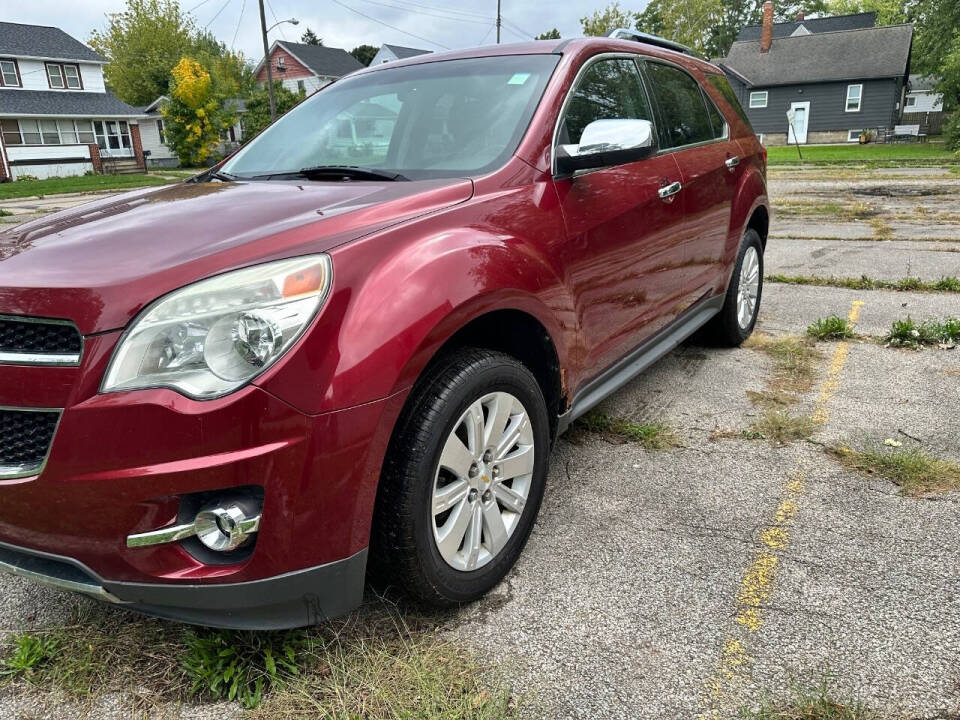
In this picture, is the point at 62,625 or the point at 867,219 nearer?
the point at 62,625

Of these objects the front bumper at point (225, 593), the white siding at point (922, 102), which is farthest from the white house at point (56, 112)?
the white siding at point (922, 102)

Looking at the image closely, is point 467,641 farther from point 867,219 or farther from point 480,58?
point 867,219

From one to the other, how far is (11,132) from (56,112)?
2917 mm

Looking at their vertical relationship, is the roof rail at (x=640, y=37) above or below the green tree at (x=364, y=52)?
below

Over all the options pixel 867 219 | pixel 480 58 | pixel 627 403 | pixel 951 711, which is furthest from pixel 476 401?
pixel 867 219

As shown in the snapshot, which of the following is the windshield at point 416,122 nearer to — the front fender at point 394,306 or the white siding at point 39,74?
the front fender at point 394,306

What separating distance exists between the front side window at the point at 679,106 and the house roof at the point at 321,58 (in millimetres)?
57976

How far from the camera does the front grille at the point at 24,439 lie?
178 cm

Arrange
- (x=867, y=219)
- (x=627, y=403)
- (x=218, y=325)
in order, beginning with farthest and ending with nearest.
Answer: (x=867, y=219), (x=627, y=403), (x=218, y=325)

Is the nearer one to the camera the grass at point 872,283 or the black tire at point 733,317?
the black tire at point 733,317

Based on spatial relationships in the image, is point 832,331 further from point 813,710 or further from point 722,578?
point 813,710

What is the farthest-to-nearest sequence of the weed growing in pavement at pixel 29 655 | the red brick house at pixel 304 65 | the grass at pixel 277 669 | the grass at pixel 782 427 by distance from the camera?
the red brick house at pixel 304 65, the grass at pixel 782 427, the weed growing in pavement at pixel 29 655, the grass at pixel 277 669

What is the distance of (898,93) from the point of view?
45.3 meters

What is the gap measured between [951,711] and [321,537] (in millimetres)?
1638
